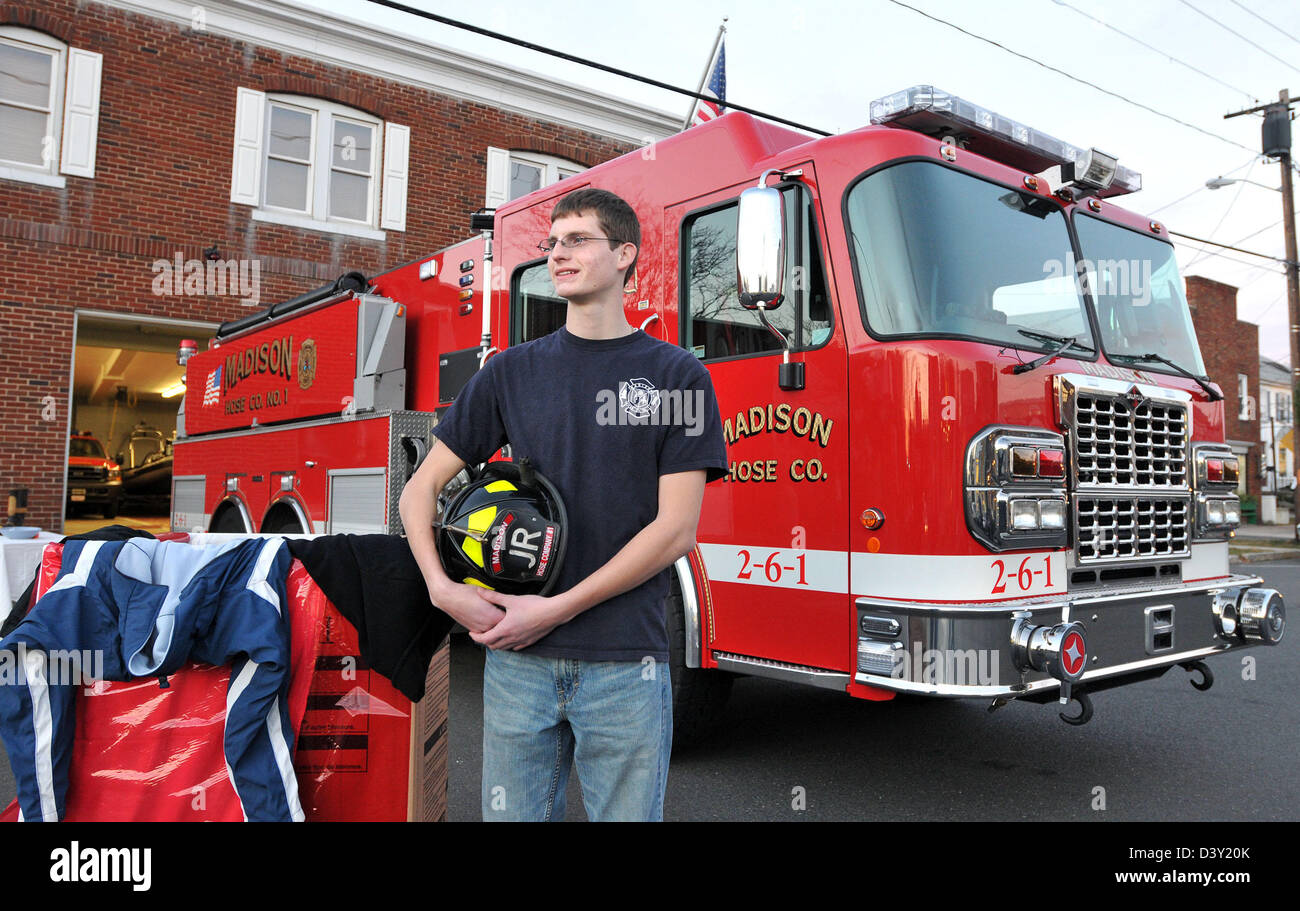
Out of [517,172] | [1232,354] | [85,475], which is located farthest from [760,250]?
[1232,354]

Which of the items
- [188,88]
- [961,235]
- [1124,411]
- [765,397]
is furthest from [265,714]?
[188,88]

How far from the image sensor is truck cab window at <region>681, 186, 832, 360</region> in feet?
12.3

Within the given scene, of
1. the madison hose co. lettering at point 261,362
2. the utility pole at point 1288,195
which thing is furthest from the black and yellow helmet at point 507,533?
the utility pole at point 1288,195

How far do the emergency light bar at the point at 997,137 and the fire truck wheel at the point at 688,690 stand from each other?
7.24ft

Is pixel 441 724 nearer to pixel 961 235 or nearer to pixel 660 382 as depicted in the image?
pixel 660 382

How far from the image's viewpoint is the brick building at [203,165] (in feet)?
38.2

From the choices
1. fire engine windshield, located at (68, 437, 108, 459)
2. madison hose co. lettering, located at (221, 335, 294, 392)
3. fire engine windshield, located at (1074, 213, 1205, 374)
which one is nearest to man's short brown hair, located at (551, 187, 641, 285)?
fire engine windshield, located at (1074, 213, 1205, 374)

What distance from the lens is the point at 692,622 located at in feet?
13.3

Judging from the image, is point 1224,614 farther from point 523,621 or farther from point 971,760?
point 523,621

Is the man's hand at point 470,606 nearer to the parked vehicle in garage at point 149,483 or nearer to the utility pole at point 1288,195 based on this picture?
the parked vehicle in garage at point 149,483

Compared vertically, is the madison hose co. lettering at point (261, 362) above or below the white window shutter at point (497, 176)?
below

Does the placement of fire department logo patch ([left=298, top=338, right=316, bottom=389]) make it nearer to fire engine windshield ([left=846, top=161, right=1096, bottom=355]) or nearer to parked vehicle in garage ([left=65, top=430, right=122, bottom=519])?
fire engine windshield ([left=846, top=161, right=1096, bottom=355])

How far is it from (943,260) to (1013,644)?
57.8 inches

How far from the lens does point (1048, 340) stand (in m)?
3.82
